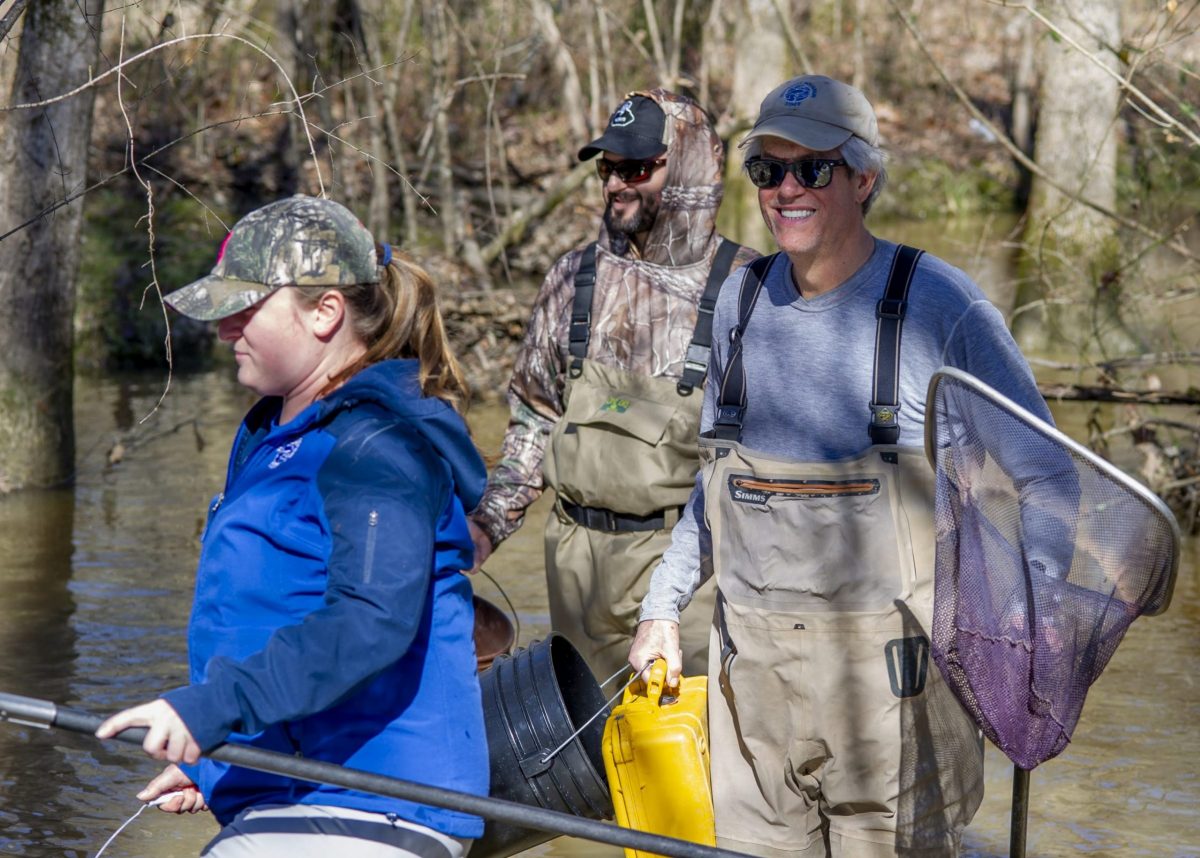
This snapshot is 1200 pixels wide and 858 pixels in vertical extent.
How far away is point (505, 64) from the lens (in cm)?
1742

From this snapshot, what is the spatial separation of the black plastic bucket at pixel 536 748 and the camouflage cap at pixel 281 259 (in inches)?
45.1

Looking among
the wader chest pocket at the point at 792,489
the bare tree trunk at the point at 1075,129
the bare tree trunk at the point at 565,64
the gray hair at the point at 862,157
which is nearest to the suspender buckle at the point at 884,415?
the wader chest pocket at the point at 792,489

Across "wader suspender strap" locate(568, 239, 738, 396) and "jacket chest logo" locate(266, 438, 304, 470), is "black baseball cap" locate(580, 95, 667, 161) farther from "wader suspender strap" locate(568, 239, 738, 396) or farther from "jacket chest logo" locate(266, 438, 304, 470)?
"jacket chest logo" locate(266, 438, 304, 470)

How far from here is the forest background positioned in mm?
8180

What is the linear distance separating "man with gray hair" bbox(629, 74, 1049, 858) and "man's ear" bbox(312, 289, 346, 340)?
3.08 feet

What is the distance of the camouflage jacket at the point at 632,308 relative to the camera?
4352mm

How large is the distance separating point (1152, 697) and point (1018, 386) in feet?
11.8

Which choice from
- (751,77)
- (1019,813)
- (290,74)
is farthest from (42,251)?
(751,77)

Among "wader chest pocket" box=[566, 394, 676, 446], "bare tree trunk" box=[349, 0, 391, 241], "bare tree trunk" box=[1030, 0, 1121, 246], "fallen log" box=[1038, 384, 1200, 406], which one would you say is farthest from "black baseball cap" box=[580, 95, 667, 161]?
"bare tree trunk" box=[1030, 0, 1121, 246]

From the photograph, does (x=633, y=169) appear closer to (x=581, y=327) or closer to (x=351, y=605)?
(x=581, y=327)

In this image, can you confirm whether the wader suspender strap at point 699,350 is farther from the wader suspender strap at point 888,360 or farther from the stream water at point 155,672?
the wader suspender strap at point 888,360

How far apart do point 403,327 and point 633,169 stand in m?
1.89

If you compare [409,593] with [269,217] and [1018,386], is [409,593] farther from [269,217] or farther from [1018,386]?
[1018,386]

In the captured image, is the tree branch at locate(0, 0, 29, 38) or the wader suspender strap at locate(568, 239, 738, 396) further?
the wader suspender strap at locate(568, 239, 738, 396)
